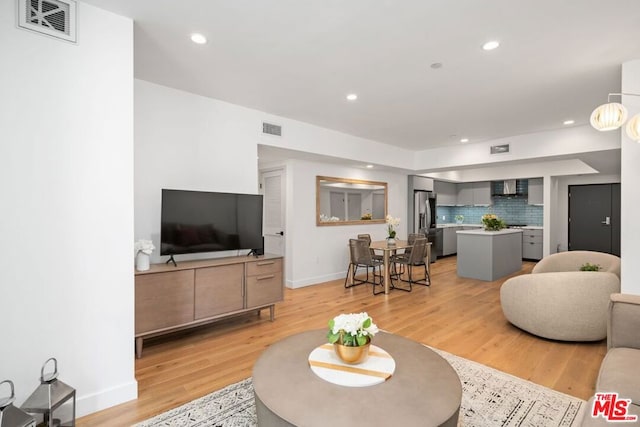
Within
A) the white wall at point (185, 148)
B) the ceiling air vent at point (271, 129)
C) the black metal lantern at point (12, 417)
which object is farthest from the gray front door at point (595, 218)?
the black metal lantern at point (12, 417)

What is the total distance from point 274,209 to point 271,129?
2.03 meters

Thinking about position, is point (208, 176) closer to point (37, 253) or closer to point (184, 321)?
point (184, 321)

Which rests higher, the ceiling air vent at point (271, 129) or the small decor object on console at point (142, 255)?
the ceiling air vent at point (271, 129)

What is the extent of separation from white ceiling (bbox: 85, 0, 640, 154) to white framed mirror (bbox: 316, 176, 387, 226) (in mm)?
2190

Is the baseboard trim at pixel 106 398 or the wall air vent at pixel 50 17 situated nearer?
the wall air vent at pixel 50 17

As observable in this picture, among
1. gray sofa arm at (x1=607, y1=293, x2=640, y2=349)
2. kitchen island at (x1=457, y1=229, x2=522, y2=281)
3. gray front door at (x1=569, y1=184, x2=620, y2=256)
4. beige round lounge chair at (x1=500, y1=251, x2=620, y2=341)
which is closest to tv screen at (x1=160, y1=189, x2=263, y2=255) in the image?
beige round lounge chair at (x1=500, y1=251, x2=620, y2=341)

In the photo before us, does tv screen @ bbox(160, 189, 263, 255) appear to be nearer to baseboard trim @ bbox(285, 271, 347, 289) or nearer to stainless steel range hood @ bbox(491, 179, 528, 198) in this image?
baseboard trim @ bbox(285, 271, 347, 289)

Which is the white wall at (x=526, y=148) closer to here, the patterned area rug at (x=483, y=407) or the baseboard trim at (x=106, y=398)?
the patterned area rug at (x=483, y=407)

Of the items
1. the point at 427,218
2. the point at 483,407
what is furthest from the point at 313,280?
the point at 483,407

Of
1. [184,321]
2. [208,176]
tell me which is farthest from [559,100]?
[184,321]

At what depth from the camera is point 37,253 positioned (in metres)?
1.97

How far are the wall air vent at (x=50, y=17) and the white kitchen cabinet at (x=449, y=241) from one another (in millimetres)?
8715

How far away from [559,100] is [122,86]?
179 inches

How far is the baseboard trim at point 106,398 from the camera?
83.4 inches
